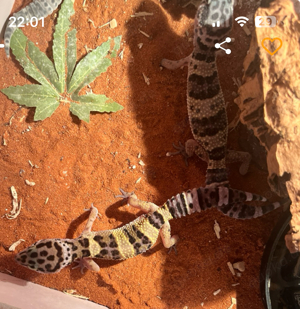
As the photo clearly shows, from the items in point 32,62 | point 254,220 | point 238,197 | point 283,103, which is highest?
point 32,62

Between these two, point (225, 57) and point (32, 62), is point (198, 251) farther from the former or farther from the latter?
point (32, 62)

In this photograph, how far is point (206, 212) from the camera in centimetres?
248

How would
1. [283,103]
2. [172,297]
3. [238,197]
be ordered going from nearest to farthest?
[283,103] → [238,197] → [172,297]

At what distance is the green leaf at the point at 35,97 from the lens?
2.48 meters

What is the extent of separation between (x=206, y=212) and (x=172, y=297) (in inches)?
32.4

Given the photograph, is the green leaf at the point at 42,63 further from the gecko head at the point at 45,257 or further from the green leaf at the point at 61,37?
the gecko head at the point at 45,257

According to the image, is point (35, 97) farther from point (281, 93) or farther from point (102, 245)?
point (281, 93)

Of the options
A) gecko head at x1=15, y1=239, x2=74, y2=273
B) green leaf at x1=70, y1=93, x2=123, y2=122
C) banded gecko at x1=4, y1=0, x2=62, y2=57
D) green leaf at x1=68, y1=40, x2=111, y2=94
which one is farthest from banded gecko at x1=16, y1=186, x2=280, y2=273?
banded gecko at x1=4, y1=0, x2=62, y2=57

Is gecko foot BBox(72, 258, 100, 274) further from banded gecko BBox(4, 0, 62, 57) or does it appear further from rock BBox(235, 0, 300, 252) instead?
banded gecko BBox(4, 0, 62, 57)

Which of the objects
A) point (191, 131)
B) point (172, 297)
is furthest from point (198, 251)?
point (191, 131)

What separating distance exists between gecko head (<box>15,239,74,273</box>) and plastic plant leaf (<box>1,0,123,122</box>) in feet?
3.69

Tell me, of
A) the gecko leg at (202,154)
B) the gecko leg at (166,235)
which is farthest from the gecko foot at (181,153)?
the gecko leg at (166,235)

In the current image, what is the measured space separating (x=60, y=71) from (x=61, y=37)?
1.00ft

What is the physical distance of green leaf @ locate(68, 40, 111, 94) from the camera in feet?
8.14
